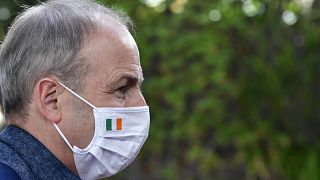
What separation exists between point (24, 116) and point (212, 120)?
552cm

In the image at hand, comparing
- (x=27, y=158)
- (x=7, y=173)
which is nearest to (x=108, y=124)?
(x=27, y=158)

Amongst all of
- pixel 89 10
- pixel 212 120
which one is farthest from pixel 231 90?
pixel 89 10

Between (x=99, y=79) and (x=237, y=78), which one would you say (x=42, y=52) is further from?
(x=237, y=78)

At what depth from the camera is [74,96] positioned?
2.97m

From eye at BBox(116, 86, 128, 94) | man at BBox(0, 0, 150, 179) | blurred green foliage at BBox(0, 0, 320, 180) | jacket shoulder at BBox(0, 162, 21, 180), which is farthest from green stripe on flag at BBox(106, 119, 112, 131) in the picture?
blurred green foliage at BBox(0, 0, 320, 180)

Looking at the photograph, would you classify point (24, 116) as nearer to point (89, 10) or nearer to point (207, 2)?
point (89, 10)

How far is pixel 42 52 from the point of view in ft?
9.68

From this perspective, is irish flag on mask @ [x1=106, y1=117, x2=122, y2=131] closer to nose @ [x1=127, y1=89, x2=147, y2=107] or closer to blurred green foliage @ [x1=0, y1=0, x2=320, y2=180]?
nose @ [x1=127, y1=89, x2=147, y2=107]

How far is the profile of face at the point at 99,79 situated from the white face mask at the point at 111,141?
0.07ft

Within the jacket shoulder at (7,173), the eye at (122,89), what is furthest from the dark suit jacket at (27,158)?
the eye at (122,89)

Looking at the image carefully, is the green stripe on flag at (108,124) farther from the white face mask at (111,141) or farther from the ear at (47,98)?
the ear at (47,98)

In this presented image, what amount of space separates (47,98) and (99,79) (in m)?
0.18

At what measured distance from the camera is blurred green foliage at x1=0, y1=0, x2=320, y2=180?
7941mm

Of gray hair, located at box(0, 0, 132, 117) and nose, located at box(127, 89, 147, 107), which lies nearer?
gray hair, located at box(0, 0, 132, 117)
